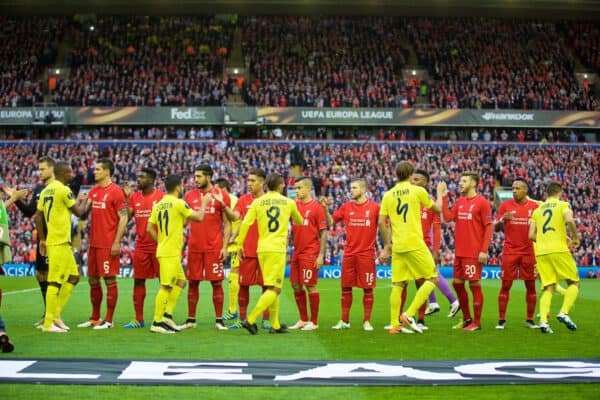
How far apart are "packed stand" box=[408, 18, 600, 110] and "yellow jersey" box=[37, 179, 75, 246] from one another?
133ft

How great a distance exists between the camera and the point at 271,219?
10.8 m

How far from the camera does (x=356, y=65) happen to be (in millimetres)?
51562

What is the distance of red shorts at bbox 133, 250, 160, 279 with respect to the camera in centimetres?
1171

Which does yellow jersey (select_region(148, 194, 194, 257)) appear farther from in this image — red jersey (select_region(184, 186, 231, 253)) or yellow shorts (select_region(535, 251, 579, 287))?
yellow shorts (select_region(535, 251, 579, 287))

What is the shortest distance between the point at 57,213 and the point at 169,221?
1752 mm

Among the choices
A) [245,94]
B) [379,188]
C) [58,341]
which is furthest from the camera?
[245,94]

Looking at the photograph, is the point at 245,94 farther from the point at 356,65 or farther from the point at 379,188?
the point at 379,188


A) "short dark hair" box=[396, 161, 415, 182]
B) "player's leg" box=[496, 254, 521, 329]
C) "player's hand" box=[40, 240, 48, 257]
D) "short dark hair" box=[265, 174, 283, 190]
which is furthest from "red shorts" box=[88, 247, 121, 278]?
"player's leg" box=[496, 254, 521, 329]

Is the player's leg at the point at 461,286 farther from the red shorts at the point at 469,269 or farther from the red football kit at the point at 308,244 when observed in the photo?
the red football kit at the point at 308,244

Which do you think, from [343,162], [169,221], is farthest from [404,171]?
[343,162]

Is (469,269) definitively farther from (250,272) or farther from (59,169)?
(59,169)

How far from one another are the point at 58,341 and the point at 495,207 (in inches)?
1323

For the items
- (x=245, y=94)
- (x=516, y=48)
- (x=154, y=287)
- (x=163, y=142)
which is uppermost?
(x=516, y=48)

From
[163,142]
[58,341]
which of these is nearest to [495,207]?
[163,142]
